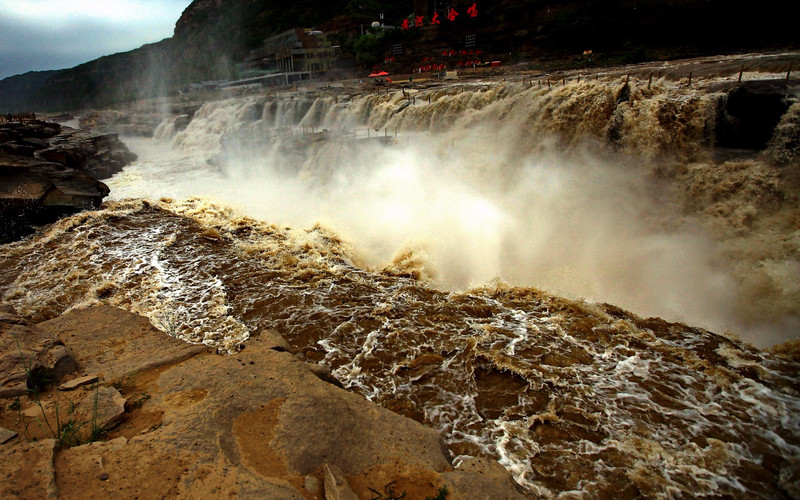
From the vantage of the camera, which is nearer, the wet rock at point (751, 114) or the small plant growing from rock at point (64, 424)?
the small plant growing from rock at point (64, 424)

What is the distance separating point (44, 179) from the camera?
13289mm

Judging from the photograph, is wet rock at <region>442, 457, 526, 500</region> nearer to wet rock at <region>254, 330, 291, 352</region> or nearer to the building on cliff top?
wet rock at <region>254, 330, 291, 352</region>

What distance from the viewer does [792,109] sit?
28.6 ft

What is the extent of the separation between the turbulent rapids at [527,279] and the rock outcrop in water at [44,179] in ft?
2.65

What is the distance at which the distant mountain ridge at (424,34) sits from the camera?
27.3 m

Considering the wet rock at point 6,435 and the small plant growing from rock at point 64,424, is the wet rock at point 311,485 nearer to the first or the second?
the small plant growing from rock at point 64,424

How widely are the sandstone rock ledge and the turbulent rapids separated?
124cm

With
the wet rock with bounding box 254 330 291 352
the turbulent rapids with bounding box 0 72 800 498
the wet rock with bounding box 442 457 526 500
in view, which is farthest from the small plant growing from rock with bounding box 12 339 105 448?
the wet rock with bounding box 442 457 526 500

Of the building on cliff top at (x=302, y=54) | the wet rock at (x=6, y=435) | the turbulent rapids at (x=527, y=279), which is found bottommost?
the turbulent rapids at (x=527, y=279)

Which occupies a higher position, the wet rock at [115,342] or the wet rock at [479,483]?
the wet rock at [115,342]

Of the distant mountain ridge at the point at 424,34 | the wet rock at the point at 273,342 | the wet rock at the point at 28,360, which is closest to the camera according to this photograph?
the wet rock at the point at 28,360

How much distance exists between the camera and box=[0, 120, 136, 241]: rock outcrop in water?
1182 cm

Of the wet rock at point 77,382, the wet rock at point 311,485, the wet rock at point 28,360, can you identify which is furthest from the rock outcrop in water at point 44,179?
the wet rock at point 311,485

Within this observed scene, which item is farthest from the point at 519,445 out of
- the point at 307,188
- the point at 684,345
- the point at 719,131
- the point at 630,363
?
the point at 307,188
